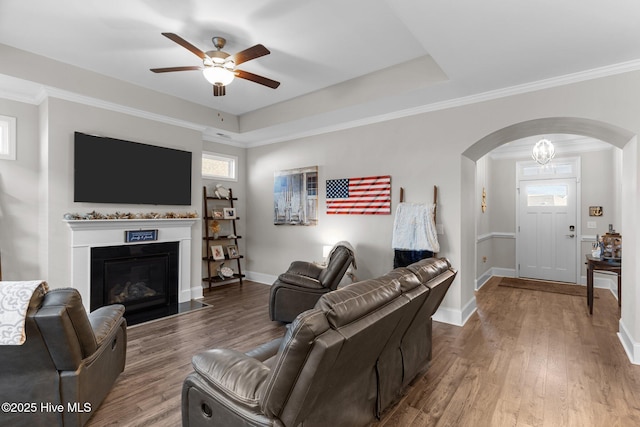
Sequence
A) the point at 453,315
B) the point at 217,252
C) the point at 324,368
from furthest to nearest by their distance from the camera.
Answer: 1. the point at 217,252
2. the point at 453,315
3. the point at 324,368

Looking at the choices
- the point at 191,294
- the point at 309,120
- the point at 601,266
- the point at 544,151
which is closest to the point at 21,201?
the point at 191,294

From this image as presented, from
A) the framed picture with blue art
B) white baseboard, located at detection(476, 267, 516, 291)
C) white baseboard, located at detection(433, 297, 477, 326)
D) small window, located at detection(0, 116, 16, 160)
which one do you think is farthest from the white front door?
small window, located at detection(0, 116, 16, 160)

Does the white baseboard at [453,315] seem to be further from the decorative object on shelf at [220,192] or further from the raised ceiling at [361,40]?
the decorative object on shelf at [220,192]

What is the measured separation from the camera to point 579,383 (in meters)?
2.65

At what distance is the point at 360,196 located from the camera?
502 cm

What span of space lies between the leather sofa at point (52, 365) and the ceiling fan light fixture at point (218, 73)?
7.26 feet

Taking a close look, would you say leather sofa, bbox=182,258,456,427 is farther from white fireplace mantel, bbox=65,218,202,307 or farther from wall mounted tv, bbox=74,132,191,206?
wall mounted tv, bbox=74,132,191,206

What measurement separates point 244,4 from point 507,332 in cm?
447

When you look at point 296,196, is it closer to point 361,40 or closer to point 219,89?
point 219,89

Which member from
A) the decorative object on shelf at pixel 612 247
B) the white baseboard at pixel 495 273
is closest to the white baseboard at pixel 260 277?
the white baseboard at pixel 495 273

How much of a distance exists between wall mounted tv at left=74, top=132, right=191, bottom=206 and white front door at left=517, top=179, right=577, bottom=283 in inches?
270

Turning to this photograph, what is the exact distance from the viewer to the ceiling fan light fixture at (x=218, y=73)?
10.0ft

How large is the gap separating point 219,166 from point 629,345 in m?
6.43

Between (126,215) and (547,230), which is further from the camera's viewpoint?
(547,230)
